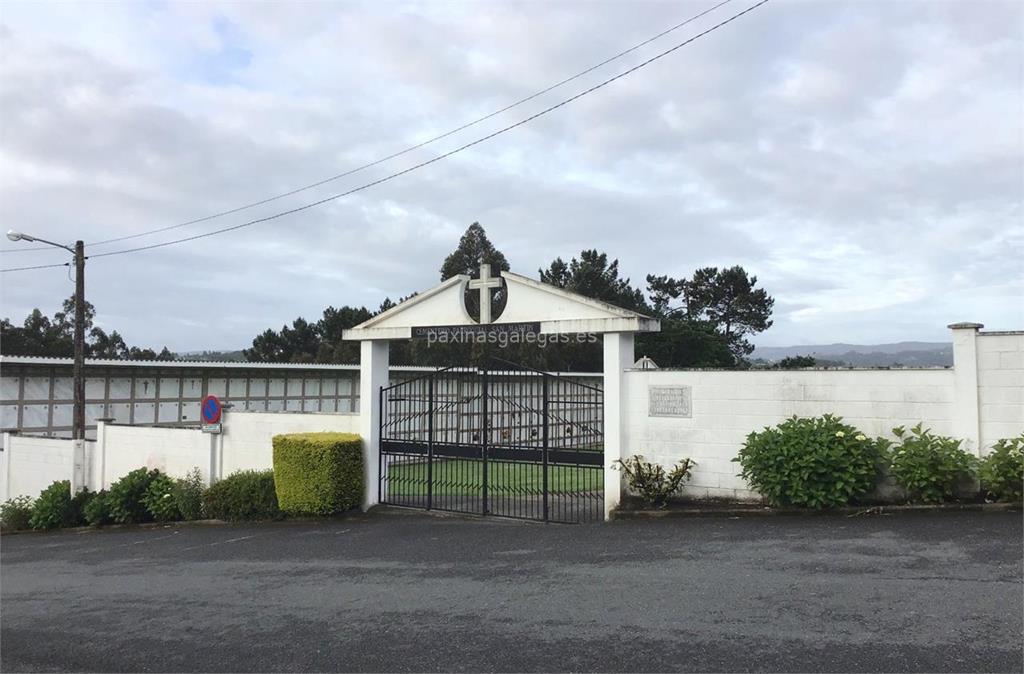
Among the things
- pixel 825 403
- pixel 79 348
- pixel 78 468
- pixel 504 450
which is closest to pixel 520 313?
pixel 504 450

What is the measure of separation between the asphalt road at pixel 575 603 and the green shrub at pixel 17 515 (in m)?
8.86

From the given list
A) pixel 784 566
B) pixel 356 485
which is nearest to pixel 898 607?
pixel 784 566

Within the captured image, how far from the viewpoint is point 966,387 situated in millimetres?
8008

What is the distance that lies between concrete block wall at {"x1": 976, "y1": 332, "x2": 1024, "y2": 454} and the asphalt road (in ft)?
3.22

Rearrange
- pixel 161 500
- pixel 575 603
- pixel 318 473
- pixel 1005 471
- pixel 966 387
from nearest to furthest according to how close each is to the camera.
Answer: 1. pixel 575 603
2. pixel 1005 471
3. pixel 966 387
4. pixel 318 473
5. pixel 161 500

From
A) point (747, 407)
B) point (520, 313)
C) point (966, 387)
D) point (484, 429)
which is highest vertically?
point (520, 313)

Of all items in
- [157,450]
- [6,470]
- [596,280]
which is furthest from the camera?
[596,280]

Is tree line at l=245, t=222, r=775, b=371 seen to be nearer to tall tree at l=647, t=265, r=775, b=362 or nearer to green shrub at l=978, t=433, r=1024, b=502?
tall tree at l=647, t=265, r=775, b=362

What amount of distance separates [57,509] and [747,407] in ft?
48.9

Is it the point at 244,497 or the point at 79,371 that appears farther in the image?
the point at 79,371

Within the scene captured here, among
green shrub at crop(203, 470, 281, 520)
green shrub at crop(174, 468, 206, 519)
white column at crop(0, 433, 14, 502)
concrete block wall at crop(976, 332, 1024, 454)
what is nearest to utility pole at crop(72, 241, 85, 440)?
white column at crop(0, 433, 14, 502)

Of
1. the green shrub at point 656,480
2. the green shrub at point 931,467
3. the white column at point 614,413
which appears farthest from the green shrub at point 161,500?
the green shrub at point 931,467

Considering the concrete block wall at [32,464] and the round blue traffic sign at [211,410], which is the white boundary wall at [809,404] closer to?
the round blue traffic sign at [211,410]

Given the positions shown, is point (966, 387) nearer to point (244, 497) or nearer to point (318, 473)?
point (318, 473)
